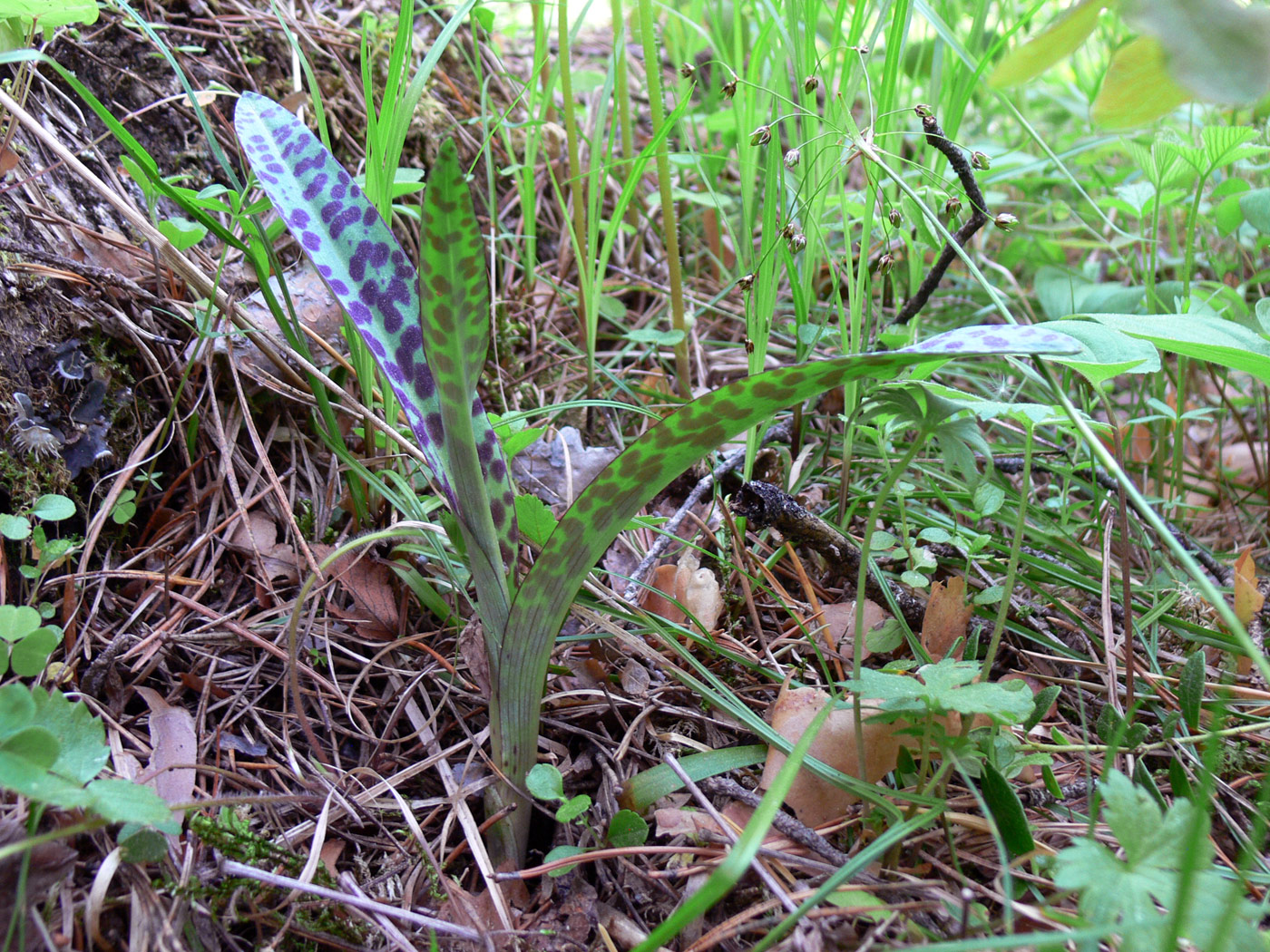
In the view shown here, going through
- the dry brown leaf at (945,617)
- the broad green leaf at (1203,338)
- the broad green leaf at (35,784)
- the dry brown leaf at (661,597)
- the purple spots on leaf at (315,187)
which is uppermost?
the broad green leaf at (1203,338)

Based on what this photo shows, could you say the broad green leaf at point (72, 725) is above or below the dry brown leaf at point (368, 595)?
above

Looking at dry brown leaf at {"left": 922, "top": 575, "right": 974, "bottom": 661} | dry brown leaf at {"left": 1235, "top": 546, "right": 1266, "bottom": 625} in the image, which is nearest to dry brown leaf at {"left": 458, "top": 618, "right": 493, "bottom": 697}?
dry brown leaf at {"left": 922, "top": 575, "right": 974, "bottom": 661}

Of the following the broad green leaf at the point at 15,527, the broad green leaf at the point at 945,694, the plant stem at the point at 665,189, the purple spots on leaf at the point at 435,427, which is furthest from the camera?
the plant stem at the point at 665,189

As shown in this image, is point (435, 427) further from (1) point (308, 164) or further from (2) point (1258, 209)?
(2) point (1258, 209)

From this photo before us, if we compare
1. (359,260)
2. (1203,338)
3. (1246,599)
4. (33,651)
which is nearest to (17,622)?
(33,651)

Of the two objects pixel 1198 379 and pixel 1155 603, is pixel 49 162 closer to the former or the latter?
pixel 1155 603

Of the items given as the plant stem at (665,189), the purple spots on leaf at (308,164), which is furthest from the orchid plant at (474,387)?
the plant stem at (665,189)

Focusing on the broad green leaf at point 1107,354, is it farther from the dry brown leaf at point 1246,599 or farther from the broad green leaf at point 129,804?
the broad green leaf at point 129,804
